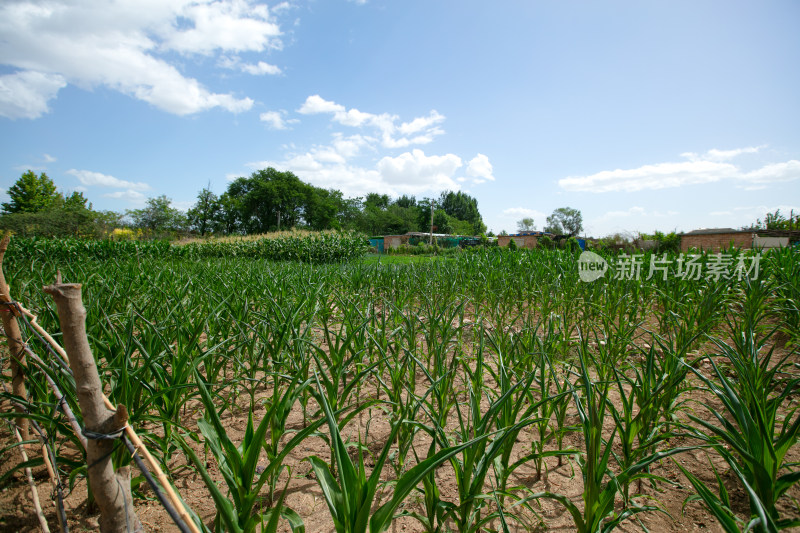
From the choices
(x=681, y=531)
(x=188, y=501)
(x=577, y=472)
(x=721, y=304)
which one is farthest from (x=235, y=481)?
(x=721, y=304)

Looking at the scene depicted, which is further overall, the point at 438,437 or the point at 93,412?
the point at 438,437

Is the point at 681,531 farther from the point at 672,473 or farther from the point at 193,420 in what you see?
the point at 193,420

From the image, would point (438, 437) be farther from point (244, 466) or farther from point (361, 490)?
point (244, 466)

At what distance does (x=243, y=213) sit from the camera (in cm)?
5069

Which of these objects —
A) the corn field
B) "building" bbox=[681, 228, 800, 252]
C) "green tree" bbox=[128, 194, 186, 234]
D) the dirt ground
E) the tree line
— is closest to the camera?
the corn field

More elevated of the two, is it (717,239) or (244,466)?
(717,239)

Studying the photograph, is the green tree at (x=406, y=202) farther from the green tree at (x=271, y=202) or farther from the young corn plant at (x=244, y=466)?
the young corn plant at (x=244, y=466)

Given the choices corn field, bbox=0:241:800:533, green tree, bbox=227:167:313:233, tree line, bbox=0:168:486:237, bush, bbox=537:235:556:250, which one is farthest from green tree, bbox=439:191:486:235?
corn field, bbox=0:241:800:533

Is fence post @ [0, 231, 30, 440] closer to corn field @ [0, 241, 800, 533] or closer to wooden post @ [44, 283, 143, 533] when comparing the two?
corn field @ [0, 241, 800, 533]

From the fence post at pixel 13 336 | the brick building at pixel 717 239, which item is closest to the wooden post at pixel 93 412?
the fence post at pixel 13 336

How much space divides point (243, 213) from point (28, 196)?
69.3ft

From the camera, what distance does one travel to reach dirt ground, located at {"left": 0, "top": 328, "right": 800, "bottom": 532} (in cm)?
137

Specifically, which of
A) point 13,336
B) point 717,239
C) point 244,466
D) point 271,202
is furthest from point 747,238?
point 271,202

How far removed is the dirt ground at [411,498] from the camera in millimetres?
1368
